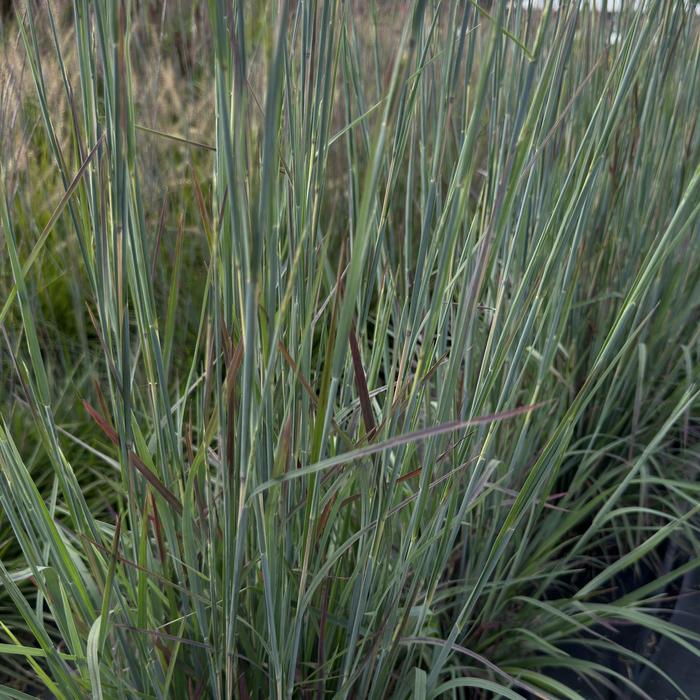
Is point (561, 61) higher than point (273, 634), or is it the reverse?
point (561, 61)

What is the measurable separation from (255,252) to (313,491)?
0.23 m

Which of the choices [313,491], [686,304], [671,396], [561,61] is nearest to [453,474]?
[313,491]

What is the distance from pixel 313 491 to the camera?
0.55 meters

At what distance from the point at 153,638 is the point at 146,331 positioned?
27 centimetres

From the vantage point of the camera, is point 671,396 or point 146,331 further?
point 671,396

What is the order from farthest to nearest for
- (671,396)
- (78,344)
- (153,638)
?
(78,344) → (671,396) → (153,638)

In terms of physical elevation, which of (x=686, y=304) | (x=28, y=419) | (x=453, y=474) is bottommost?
(x=28, y=419)

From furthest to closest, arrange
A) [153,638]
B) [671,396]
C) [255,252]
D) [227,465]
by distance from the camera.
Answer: [671,396] < [153,638] < [227,465] < [255,252]

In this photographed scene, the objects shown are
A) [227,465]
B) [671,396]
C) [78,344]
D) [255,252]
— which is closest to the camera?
[255,252]

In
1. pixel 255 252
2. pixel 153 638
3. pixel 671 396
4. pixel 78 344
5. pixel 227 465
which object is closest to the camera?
pixel 255 252

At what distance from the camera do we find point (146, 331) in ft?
2.07

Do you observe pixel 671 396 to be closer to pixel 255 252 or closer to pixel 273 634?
pixel 273 634

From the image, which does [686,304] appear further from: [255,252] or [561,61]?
[255,252]

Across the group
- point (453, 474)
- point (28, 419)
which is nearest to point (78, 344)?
point (28, 419)
